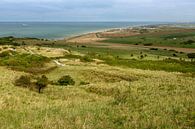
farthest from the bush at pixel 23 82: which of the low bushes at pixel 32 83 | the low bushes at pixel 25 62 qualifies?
the low bushes at pixel 25 62

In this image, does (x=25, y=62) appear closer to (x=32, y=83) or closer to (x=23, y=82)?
(x=32, y=83)

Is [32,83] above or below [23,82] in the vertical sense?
below

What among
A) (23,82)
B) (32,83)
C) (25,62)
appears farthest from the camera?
(25,62)

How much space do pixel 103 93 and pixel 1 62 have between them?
115ft

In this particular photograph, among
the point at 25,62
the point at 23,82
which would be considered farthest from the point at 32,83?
the point at 25,62

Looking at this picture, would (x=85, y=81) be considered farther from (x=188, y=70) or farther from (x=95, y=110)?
(x=95, y=110)

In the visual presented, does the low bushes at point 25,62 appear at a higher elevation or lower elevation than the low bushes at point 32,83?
lower

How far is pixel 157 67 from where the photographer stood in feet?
240

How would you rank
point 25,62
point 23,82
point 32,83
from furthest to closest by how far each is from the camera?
1. point 25,62
2. point 32,83
3. point 23,82

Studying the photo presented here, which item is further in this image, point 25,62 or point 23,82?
point 25,62

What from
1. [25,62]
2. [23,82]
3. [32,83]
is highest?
[23,82]

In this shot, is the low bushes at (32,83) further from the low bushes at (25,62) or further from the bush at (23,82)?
the low bushes at (25,62)

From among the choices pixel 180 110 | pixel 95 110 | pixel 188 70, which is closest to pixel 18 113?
pixel 95 110

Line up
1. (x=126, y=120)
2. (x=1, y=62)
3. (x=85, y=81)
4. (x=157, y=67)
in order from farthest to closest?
(x=157, y=67), (x=1, y=62), (x=85, y=81), (x=126, y=120)
